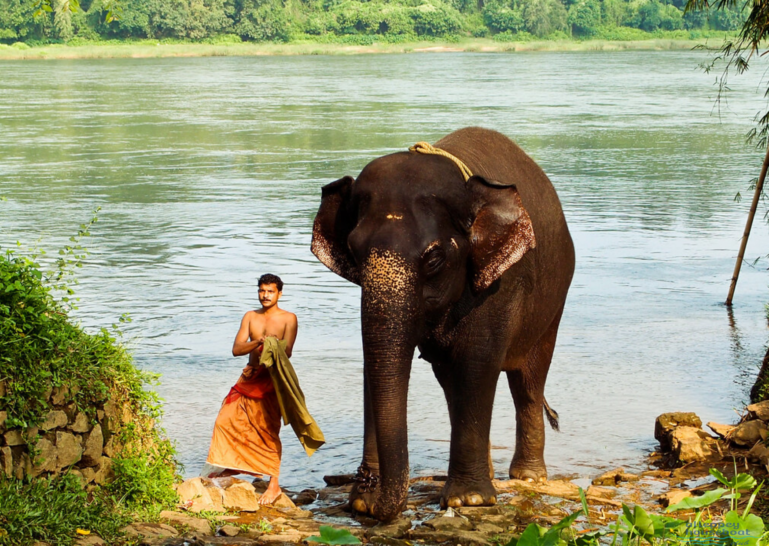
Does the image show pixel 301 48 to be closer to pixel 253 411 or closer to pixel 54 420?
pixel 253 411

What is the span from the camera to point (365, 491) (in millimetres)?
6328

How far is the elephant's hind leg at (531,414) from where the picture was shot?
7.42 m

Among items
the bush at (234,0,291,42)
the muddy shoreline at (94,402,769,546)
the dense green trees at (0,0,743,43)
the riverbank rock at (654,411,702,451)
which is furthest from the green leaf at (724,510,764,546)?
the bush at (234,0,291,42)

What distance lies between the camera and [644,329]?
1186 cm

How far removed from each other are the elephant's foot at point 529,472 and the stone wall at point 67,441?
8.72 feet

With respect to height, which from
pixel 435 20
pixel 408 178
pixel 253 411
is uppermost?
pixel 435 20

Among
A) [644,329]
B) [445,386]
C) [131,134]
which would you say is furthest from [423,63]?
[445,386]

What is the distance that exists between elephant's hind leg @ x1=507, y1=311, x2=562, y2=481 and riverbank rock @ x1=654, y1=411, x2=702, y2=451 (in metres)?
0.88

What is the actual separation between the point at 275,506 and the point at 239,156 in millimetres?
20974

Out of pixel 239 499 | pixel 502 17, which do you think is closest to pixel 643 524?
pixel 239 499

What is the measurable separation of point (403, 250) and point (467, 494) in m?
1.62

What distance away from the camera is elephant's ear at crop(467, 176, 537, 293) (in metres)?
5.99

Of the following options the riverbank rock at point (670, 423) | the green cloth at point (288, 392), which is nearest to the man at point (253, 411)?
the green cloth at point (288, 392)

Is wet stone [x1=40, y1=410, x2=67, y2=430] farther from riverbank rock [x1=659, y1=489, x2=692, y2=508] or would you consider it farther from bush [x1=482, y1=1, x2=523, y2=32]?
bush [x1=482, y1=1, x2=523, y2=32]
